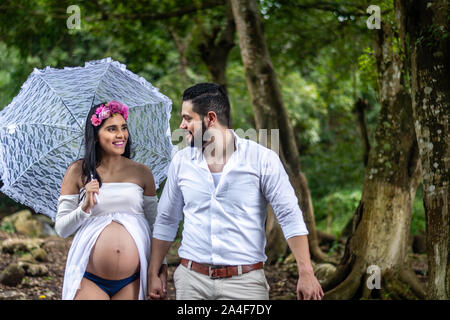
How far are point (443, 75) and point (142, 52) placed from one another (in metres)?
8.20

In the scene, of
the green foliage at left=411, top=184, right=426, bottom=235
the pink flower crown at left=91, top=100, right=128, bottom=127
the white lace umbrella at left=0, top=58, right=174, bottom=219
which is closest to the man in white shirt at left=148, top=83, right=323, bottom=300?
the pink flower crown at left=91, top=100, right=128, bottom=127

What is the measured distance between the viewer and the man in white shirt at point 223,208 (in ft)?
9.50

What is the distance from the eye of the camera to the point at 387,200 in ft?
19.9

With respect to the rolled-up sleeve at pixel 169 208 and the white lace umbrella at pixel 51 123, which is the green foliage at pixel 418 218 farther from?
the rolled-up sleeve at pixel 169 208

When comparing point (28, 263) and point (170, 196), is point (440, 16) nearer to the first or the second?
point (170, 196)

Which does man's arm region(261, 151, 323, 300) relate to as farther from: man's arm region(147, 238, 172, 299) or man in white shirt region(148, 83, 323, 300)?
man's arm region(147, 238, 172, 299)

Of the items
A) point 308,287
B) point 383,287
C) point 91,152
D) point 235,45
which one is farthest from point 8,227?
point 308,287

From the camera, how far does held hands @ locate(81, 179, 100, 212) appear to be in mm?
3027

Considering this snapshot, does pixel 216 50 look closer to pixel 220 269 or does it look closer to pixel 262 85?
pixel 262 85

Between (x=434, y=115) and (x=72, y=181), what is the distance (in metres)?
2.79

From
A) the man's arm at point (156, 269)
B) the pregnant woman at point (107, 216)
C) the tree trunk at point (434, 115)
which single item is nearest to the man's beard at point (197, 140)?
the pregnant woman at point (107, 216)

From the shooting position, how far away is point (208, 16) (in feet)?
36.9

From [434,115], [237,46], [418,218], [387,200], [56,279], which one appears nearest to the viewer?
[434,115]
